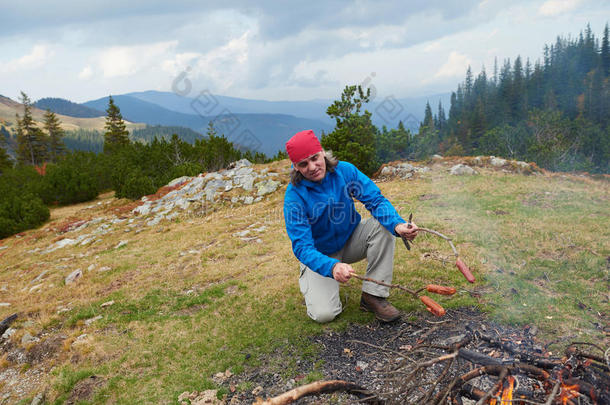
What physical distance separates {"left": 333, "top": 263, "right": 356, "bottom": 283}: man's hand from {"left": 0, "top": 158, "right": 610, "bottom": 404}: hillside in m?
0.96

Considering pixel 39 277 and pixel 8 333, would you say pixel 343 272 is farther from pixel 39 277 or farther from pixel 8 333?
pixel 39 277

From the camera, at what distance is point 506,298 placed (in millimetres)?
4078

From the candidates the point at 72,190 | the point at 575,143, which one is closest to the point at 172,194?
the point at 72,190

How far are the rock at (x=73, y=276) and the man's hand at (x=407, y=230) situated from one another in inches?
277

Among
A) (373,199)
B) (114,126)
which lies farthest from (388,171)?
(114,126)

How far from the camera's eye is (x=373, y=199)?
3676 mm

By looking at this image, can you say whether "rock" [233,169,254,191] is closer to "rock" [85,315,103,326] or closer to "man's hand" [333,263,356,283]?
"rock" [85,315,103,326]

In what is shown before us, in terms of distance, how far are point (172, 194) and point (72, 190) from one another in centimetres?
1072

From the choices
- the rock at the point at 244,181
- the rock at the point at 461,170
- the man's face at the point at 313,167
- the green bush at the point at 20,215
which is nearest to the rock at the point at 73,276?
the man's face at the point at 313,167

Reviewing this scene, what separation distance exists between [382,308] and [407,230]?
1.06 m

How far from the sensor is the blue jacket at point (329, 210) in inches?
133

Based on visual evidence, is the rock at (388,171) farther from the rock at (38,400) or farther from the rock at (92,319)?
the rock at (38,400)

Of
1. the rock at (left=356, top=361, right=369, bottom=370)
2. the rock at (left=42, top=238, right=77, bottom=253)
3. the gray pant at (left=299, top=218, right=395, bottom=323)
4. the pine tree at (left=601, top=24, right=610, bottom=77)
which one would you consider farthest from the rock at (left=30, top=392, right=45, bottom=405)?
the pine tree at (left=601, top=24, right=610, bottom=77)

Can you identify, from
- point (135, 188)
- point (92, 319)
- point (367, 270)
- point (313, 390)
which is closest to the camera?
point (313, 390)
